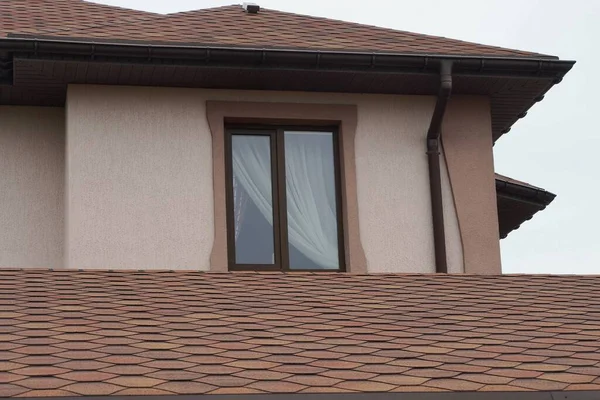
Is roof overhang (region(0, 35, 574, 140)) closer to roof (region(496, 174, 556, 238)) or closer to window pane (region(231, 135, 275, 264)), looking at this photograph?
window pane (region(231, 135, 275, 264))

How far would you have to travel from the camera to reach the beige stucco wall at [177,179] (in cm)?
1115

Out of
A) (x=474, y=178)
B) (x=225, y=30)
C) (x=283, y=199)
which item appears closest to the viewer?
(x=283, y=199)

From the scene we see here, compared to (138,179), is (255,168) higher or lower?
higher

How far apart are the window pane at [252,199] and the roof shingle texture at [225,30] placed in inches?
40.2

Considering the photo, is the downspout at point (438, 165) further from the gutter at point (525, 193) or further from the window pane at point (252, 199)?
the gutter at point (525, 193)

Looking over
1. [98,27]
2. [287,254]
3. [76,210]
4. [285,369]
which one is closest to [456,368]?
[285,369]

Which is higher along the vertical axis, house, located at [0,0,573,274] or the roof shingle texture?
the roof shingle texture

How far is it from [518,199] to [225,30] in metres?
4.24

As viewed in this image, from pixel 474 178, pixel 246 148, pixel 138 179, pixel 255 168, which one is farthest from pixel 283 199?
pixel 474 178

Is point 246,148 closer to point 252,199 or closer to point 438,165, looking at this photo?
point 252,199

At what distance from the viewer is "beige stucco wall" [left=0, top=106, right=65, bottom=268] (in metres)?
11.7

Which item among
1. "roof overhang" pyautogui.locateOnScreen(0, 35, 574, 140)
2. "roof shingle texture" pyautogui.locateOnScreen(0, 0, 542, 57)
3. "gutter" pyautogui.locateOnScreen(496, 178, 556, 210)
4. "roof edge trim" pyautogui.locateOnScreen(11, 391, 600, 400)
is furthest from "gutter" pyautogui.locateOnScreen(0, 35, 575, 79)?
"roof edge trim" pyautogui.locateOnScreen(11, 391, 600, 400)

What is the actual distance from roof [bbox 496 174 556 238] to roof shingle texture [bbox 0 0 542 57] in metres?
2.13

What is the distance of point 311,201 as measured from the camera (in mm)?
11781
